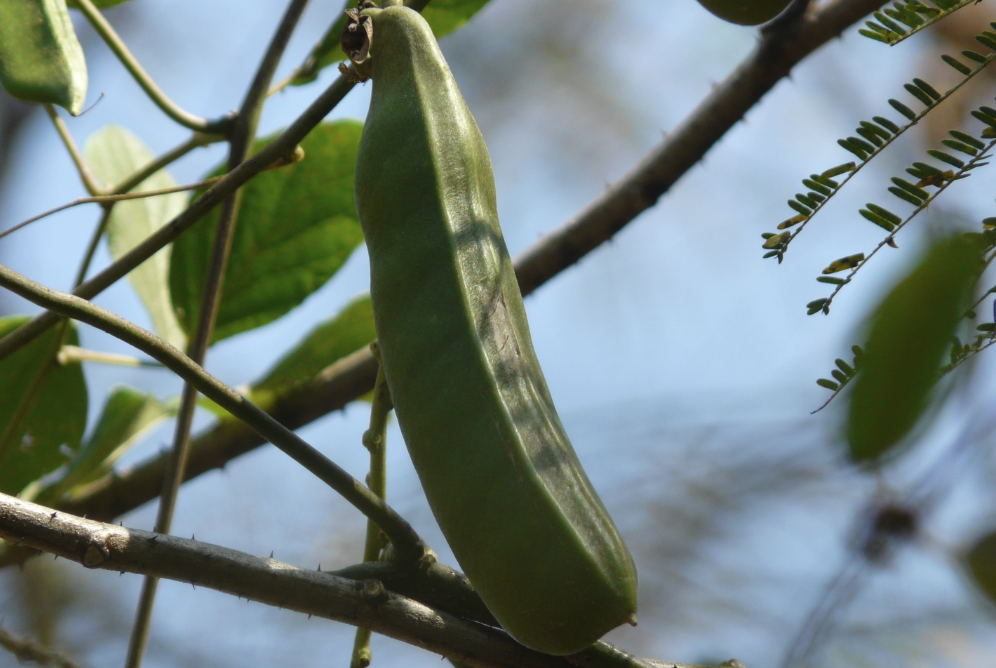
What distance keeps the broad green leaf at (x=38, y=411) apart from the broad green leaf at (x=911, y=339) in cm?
124

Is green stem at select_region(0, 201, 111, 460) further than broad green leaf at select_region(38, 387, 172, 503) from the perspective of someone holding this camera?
No

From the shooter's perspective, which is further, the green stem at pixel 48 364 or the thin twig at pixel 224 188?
the green stem at pixel 48 364

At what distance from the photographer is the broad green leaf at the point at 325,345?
1.44m

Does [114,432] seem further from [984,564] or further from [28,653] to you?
[984,564]

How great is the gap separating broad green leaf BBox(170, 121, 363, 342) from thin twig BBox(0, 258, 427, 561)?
0.76 m

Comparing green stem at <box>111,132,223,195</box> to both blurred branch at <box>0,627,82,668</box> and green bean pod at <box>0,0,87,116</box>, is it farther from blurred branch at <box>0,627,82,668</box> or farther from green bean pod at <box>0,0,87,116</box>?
blurred branch at <box>0,627,82,668</box>

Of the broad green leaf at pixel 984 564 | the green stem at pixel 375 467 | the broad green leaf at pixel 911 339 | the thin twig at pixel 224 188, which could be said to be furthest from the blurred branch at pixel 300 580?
the broad green leaf at pixel 911 339

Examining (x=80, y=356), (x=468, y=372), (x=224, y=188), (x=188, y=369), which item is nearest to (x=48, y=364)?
(x=80, y=356)

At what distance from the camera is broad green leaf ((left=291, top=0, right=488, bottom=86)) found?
4.07 feet

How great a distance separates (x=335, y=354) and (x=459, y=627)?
0.80 metres

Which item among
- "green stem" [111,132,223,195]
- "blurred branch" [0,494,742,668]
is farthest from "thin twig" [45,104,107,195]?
"blurred branch" [0,494,742,668]

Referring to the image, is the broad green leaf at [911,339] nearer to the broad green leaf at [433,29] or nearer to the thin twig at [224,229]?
the thin twig at [224,229]

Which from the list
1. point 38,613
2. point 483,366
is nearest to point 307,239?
point 483,366

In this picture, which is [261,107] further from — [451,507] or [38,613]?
[38,613]
